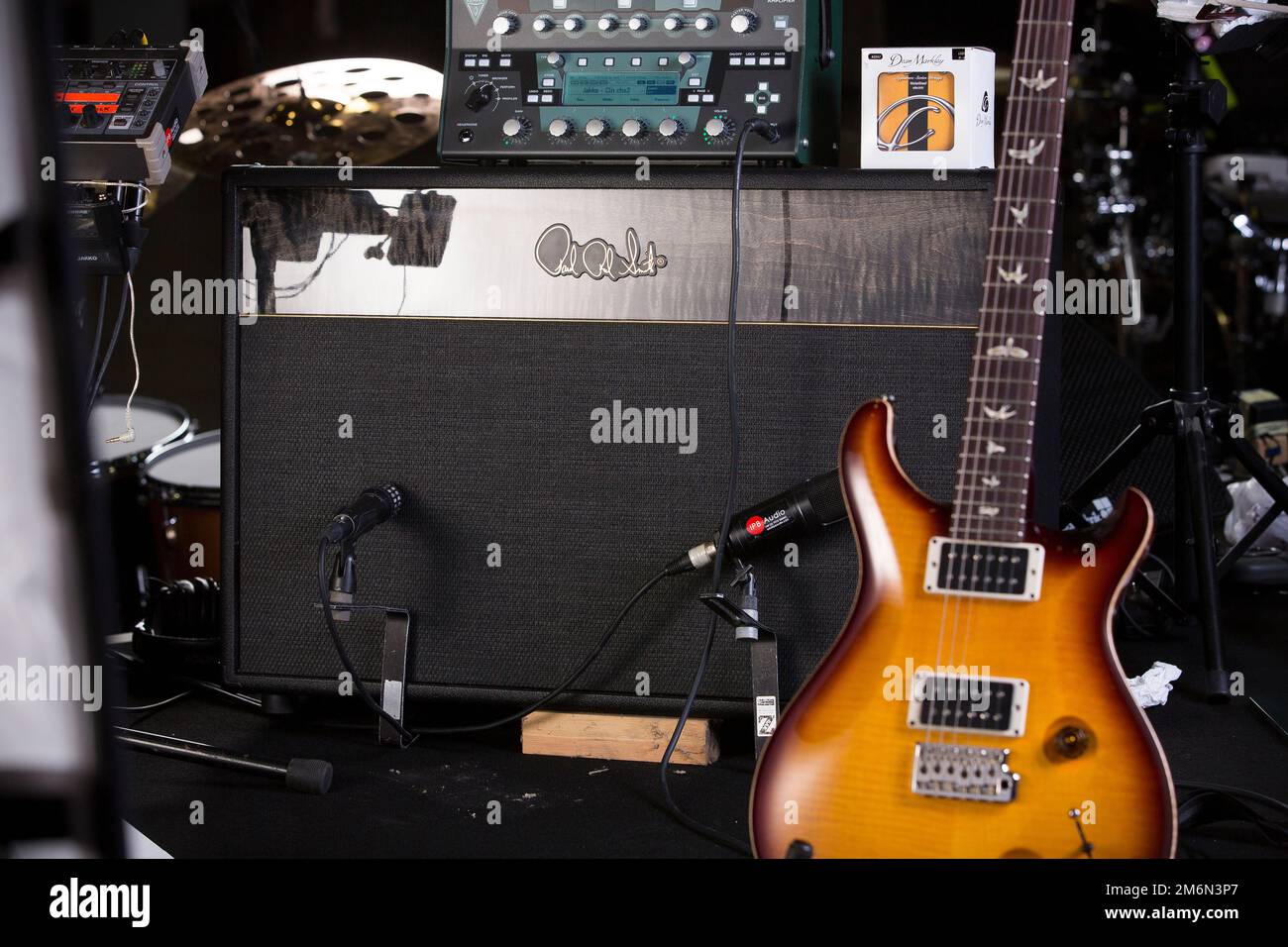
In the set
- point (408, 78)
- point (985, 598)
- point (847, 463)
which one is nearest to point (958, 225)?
point (847, 463)

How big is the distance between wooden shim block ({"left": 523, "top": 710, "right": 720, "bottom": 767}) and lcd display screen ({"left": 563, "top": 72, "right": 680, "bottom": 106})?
2.71ft

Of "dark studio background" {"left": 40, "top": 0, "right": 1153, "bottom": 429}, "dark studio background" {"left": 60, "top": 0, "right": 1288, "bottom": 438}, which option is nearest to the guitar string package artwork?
"dark studio background" {"left": 60, "top": 0, "right": 1288, "bottom": 438}

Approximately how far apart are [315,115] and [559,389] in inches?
34.4

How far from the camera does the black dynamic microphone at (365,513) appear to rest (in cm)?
157

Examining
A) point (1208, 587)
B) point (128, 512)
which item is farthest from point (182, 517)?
point (1208, 587)

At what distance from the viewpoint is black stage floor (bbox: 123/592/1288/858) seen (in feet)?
4.64

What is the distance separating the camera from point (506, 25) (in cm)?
161

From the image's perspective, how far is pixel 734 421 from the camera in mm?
1565

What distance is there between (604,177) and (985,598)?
0.77 m

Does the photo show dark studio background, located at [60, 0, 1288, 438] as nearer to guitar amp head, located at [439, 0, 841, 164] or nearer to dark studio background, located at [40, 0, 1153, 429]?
dark studio background, located at [40, 0, 1153, 429]

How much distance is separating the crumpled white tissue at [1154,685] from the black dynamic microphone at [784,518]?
2.22 feet

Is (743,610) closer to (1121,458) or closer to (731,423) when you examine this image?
(731,423)
